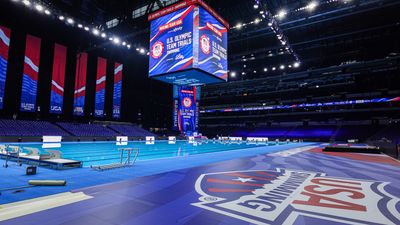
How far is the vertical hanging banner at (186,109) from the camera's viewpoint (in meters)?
19.6

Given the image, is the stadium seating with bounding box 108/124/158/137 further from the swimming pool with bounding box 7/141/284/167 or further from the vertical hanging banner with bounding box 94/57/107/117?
the swimming pool with bounding box 7/141/284/167

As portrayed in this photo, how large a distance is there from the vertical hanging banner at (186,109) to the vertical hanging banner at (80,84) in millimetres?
10620

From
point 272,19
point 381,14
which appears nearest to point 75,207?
point 272,19

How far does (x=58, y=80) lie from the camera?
66.4 feet

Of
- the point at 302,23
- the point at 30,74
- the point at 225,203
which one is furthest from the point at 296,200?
the point at 30,74

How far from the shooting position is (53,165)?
19.4ft

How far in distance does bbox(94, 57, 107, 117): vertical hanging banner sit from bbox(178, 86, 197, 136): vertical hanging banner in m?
9.90

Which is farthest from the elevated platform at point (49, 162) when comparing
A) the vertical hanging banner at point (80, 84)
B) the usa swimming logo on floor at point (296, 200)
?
the vertical hanging banner at point (80, 84)

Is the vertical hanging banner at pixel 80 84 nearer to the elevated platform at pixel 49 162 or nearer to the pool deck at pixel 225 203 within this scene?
the elevated platform at pixel 49 162

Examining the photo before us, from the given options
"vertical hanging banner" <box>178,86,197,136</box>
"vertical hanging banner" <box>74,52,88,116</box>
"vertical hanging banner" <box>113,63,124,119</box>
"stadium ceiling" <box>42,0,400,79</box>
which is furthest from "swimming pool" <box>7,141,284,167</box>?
"vertical hanging banner" <box>113,63,124,119</box>

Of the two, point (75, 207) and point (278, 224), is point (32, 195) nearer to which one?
point (75, 207)

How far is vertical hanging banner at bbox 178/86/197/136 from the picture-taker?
64.2ft

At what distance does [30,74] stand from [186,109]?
1394 cm

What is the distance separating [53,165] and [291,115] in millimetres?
38754
